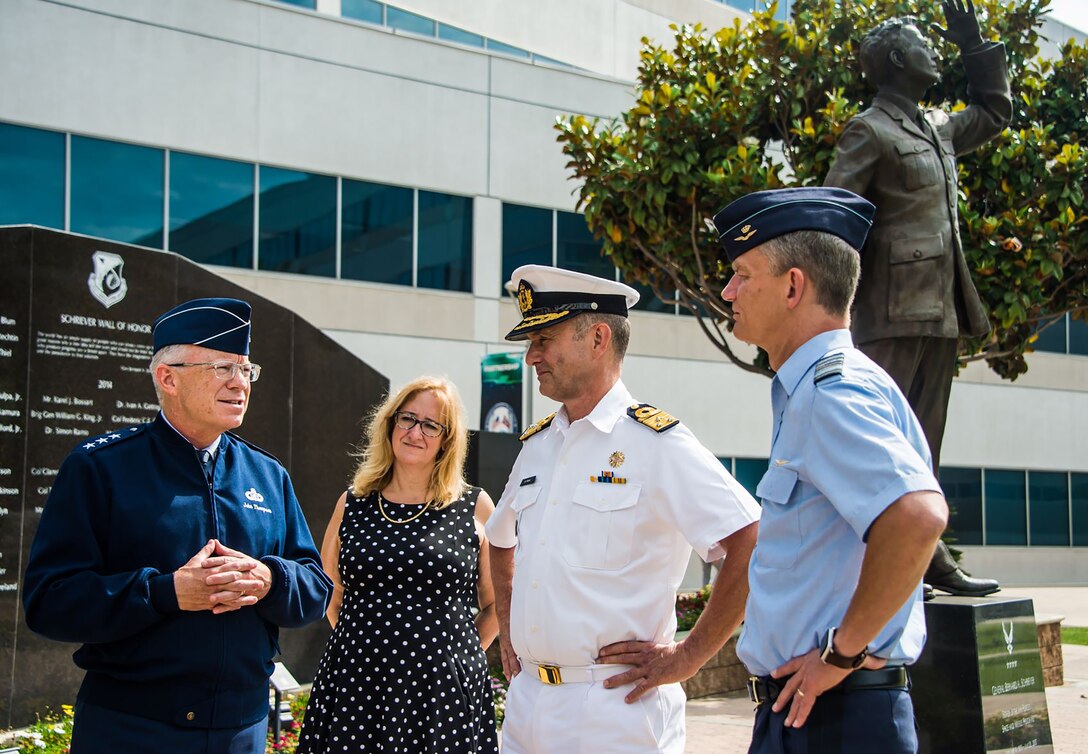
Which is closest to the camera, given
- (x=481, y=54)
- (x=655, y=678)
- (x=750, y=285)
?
(x=750, y=285)

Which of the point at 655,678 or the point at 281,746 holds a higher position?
the point at 655,678

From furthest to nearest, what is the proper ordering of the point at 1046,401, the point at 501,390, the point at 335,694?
the point at 1046,401 < the point at 501,390 < the point at 335,694

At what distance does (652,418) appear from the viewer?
339cm

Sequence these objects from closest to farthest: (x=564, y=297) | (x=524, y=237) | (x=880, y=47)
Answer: (x=564, y=297) < (x=880, y=47) < (x=524, y=237)

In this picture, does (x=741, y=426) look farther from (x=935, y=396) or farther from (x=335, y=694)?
(x=335, y=694)

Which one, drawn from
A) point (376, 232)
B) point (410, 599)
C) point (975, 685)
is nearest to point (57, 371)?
point (410, 599)

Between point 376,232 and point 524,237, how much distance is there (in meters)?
2.83

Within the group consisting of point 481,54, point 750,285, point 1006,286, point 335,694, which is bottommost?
point 335,694

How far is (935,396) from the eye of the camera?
18.3 ft

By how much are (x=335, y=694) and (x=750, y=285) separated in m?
2.45

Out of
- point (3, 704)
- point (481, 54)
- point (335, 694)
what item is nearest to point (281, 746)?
point (3, 704)

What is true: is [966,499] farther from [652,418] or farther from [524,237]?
[652,418]

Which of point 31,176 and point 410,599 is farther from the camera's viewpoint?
point 31,176

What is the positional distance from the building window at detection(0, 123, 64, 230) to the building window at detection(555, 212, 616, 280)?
27.4 feet
